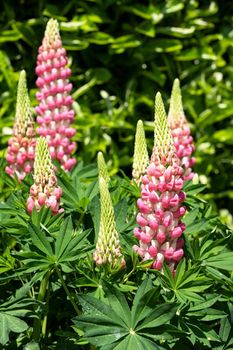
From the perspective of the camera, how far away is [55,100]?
2.90m

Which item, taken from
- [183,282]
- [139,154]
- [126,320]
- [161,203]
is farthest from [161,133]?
[126,320]

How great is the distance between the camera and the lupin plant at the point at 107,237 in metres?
1.97

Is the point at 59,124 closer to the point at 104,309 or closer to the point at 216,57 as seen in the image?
the point at 104,309

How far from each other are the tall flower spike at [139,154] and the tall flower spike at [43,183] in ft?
0.98

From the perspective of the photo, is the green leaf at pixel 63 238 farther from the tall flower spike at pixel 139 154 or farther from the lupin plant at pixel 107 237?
the tall flower spike at pixel 139 154

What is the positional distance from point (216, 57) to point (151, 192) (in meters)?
3.05

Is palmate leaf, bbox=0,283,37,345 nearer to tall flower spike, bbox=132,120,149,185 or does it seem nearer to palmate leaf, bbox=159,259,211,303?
palmate leaf, bbox=159,259,211,303

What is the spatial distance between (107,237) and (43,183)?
34cm

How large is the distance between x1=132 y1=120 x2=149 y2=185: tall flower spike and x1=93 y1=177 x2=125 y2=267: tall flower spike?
0.33m

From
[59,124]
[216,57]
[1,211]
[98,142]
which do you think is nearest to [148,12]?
[216,57]

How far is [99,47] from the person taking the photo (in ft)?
16.0

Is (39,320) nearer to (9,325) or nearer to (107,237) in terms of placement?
(9,325)

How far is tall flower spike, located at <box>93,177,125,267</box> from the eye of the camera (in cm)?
197

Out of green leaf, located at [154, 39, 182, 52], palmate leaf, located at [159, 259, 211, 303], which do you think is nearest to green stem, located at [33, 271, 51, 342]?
palmate leaf, located at [159, 259, 211, 303]
